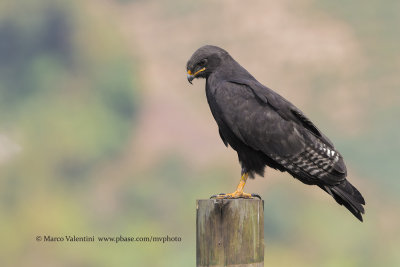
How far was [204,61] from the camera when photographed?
20.3ft

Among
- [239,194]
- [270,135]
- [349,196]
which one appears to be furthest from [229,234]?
[349,196]

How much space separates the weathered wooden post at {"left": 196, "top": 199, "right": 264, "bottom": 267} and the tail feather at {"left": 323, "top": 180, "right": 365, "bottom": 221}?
4.77ft

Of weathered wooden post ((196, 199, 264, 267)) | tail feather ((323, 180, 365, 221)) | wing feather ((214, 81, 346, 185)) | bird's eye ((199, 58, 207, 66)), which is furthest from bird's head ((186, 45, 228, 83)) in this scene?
tail feather ((323, 180, 365, 221))

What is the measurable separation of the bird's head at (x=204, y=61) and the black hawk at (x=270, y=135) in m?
0.01

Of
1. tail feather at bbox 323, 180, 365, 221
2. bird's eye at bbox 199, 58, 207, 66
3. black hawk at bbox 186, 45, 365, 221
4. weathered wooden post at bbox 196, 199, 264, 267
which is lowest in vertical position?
weathered wooden post at bbox 196, 199, 264, 267

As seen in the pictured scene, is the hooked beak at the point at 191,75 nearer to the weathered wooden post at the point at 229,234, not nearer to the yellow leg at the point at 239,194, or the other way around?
the yellow leg at the point at 239,194

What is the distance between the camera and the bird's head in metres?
6.11

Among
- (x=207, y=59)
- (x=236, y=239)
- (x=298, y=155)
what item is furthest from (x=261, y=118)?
(x=236, y=239)

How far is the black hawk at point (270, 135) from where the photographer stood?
227 inches

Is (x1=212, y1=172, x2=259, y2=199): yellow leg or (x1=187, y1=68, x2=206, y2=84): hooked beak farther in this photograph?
(x1=187, y1=68, x2=206, y2=84): hooked beak

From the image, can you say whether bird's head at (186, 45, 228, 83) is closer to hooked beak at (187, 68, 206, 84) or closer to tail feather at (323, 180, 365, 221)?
hooked beak at (187, 68, 206, 84)

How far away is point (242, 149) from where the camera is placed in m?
5.92

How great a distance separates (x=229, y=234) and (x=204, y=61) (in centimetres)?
254

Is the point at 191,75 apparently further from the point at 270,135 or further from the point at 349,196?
the point at 349,196
